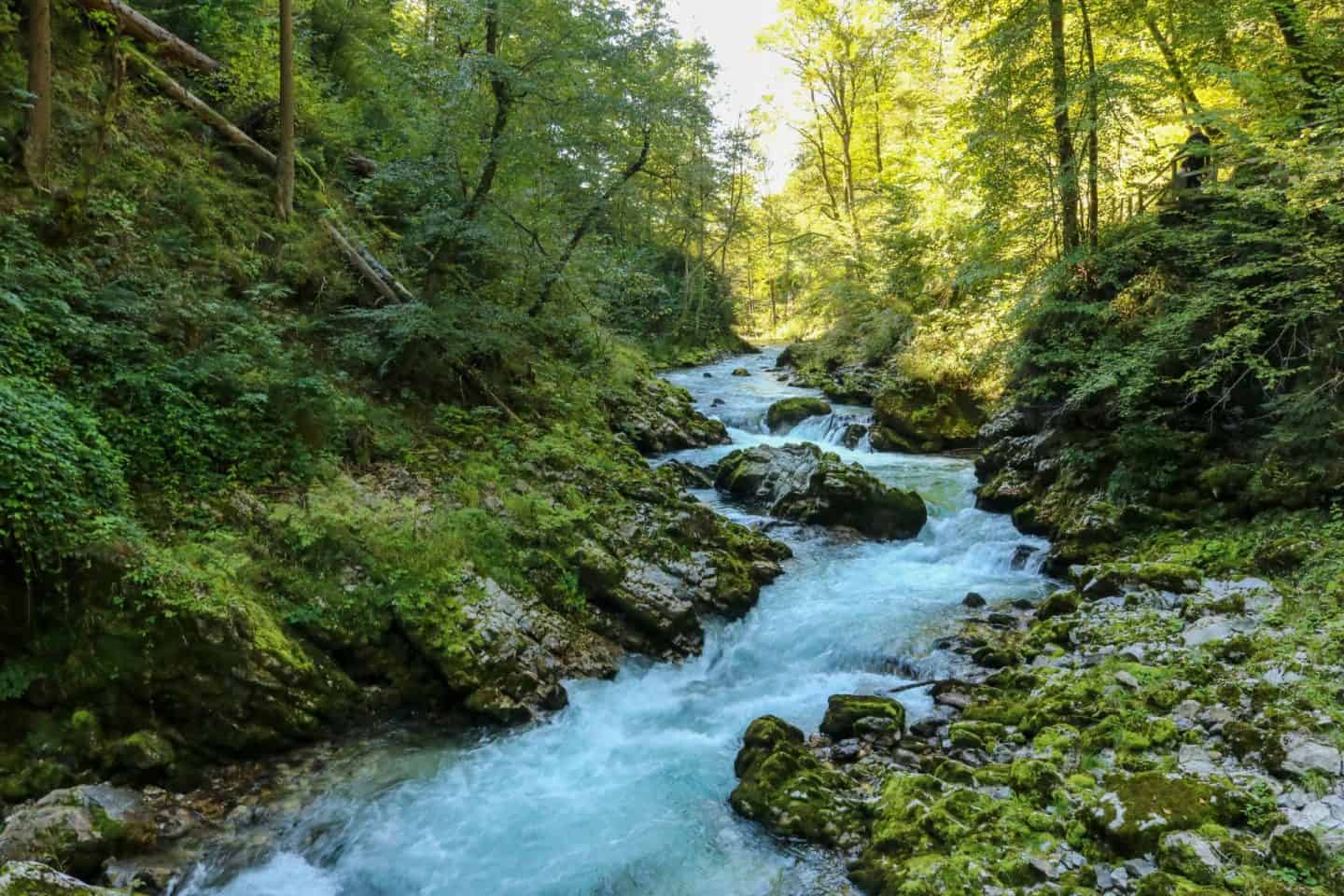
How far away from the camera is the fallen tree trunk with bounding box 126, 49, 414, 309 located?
982 centimetres

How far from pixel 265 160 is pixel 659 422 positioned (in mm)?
8832

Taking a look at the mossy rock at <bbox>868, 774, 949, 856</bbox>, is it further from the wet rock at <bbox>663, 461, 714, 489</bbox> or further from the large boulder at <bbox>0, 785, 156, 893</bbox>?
the wet rock at <bbox>663, 461, 714, 489</bbox>

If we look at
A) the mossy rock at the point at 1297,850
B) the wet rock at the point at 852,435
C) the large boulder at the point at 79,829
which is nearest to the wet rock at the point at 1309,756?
the mossy rock at the point at 1297,850

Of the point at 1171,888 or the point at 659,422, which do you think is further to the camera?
the point at 659,422

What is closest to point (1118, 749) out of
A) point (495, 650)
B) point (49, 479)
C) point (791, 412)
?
point (495, 650)

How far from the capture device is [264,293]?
8.63 meters

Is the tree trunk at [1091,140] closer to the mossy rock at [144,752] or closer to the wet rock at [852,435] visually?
the wet rock at [852,435]

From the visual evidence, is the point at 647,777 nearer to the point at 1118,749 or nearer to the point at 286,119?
the point at 1118,749

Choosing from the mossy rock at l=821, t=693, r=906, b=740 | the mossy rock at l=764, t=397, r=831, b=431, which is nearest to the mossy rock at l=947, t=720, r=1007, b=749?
the mossy rock at l=821, t=693, r=906, b=740

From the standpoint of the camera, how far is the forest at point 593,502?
4.85 meters

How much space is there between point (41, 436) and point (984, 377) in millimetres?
15634

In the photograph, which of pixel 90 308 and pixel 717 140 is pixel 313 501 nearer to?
pixel 90 308

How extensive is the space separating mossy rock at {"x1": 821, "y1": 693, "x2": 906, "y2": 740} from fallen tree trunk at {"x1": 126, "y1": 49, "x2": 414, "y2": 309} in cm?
811

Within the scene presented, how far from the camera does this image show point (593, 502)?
9633 mm
